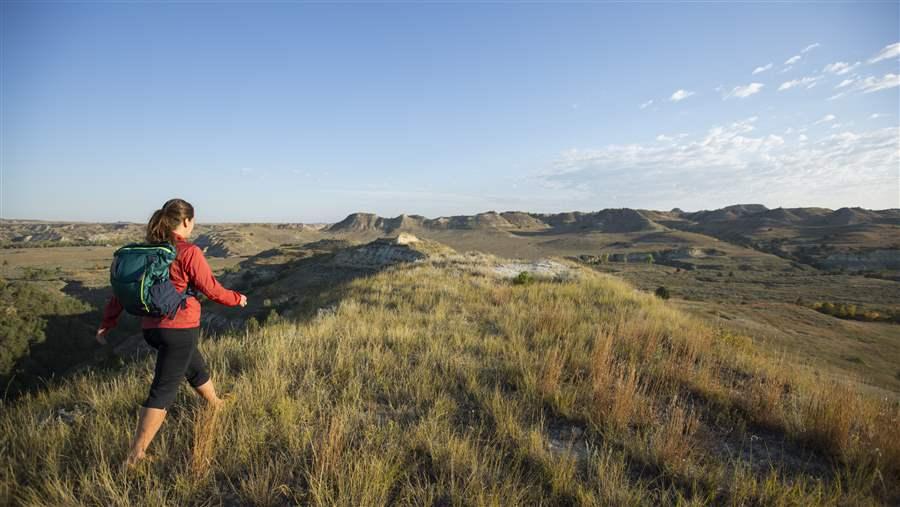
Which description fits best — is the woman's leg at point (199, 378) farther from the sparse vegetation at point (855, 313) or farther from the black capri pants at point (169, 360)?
the sparse vegetation at point (855, 313)

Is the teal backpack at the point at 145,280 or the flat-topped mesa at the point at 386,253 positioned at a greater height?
the teal backpack at the point at 145,280

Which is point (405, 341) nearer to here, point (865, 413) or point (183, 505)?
point (183, 505)

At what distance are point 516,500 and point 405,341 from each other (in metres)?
3.35

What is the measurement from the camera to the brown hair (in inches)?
112

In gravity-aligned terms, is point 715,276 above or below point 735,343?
below

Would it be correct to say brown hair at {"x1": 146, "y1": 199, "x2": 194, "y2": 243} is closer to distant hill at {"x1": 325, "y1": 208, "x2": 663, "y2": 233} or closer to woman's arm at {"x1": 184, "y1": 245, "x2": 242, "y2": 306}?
woman's arm at {"x1": 184, "y1": 245, "x2": 242, "y2": 306}

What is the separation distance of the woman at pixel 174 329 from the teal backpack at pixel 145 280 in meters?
0.15

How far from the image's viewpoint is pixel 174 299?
2.68 meters

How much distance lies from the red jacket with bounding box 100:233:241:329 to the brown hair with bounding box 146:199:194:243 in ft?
0.24

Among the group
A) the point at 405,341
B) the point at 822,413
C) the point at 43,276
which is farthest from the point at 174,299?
the point at 43,276

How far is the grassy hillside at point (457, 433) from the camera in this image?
2.36 m

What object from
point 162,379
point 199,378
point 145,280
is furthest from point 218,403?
point 145,280

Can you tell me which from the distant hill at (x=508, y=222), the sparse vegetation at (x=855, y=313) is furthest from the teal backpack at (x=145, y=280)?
the distant hill at (x=508, y=222)

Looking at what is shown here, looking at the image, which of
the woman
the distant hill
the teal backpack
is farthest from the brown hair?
the distant hill
